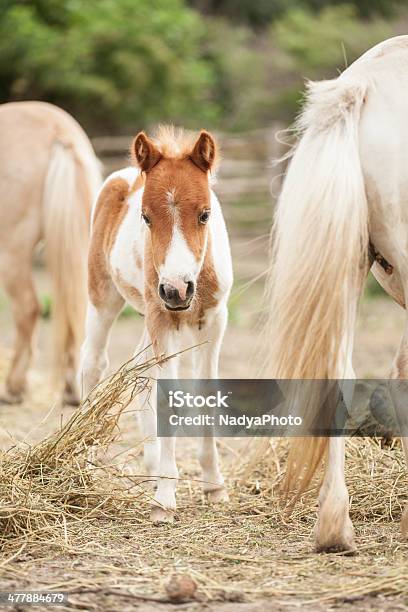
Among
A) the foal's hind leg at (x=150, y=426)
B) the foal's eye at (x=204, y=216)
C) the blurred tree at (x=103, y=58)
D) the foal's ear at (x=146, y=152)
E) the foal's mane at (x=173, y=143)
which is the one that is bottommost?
the foal's hind leg at (x=150, y=426)

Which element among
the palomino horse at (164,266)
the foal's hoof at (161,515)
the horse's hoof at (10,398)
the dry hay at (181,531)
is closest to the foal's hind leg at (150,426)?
the palomino horse at (164,266)

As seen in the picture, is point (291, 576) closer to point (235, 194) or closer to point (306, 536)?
point (306, 536)

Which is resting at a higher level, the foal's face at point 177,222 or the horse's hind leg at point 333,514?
the foal's face at point 177,222

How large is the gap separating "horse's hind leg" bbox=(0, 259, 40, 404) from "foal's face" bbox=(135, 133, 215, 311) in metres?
3.12

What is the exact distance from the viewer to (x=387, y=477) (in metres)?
3.82

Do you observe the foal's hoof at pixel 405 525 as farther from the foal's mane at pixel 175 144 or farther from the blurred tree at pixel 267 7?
the blurred tree at pixel 267 7

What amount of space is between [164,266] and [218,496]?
1065 millimetres

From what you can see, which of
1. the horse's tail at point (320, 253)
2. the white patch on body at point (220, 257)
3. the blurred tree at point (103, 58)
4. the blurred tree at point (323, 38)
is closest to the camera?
the horse's tail at point (320, 253)

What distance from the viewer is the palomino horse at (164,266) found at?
339cm

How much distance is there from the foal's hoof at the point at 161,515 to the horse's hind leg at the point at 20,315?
10.1ft

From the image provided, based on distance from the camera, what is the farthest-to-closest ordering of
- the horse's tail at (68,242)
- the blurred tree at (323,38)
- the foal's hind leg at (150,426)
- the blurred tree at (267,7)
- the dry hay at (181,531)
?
the blurred tree at (267,7) < the blurred tree at (323,38) < the horse's tail at (68,242) < the foal's hind leg at (150,426) < the dry hay at (181,531)

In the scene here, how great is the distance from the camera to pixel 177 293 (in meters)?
3.29

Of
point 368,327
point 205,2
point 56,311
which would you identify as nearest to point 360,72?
point 56,311

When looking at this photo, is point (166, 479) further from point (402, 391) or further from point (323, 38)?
point (323, 38)
